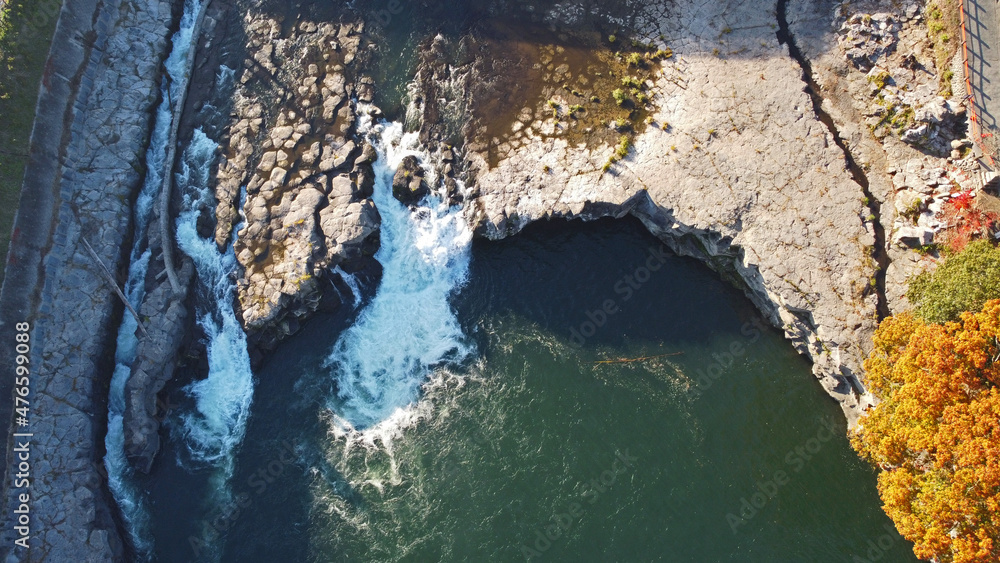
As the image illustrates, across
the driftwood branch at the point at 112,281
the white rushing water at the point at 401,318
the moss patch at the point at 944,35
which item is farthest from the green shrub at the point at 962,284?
the driftwood branch at the point at 112,281

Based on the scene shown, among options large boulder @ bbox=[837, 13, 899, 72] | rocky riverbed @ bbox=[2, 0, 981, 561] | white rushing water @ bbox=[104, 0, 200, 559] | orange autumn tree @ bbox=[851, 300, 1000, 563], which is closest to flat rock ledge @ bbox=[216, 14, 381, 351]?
rocky riverbed @ bbox=[2, 0, 981, 561]

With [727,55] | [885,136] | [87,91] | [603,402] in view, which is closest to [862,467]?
[603,402]

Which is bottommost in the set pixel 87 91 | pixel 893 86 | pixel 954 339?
pixel 954 339

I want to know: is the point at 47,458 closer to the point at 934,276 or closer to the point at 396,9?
the point at 396,9

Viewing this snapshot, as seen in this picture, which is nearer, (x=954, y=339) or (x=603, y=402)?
(x=954, y=339)

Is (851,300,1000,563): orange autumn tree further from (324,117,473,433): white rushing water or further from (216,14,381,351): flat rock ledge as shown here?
(216,14,381,351): flat rock ledge

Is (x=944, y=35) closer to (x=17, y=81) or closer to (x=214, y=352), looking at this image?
(x=214, y=352)

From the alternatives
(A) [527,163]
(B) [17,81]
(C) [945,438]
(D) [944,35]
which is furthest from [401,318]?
(D) [944,35]
